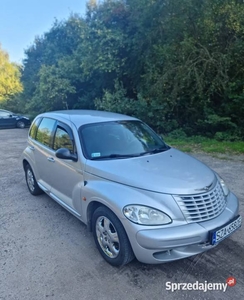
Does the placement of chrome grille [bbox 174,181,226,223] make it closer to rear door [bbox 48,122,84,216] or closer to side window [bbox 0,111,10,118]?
rear door [bbox 48,122,84,216]

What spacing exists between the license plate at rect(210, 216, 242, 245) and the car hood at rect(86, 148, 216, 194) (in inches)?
15.8

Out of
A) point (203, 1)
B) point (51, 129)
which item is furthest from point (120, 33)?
point (51, 129)

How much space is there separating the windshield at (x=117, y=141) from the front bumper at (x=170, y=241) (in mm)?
1105

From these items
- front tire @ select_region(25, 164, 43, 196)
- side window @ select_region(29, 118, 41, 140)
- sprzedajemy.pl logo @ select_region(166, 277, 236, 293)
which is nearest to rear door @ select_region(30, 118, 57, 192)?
side window @ select_region(29, 118, 41, 140)

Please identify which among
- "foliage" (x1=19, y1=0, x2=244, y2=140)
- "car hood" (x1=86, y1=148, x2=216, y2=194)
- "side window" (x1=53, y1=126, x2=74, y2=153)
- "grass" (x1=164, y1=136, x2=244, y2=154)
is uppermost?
"foliage" (x1=19, y1=0, x2=244, y2=140)

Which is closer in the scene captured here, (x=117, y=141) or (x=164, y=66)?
(x=117, y=141)

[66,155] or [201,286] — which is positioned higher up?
[66,155]

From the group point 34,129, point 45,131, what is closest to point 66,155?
point 45,131

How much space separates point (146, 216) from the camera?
2.28m

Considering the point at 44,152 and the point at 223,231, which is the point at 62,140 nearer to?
the point at 44,152

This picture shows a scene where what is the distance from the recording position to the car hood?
2.42 m

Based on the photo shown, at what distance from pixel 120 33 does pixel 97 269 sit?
38.9 feet

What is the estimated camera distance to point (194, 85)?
9.37 m

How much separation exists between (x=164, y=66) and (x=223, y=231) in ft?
28.6
